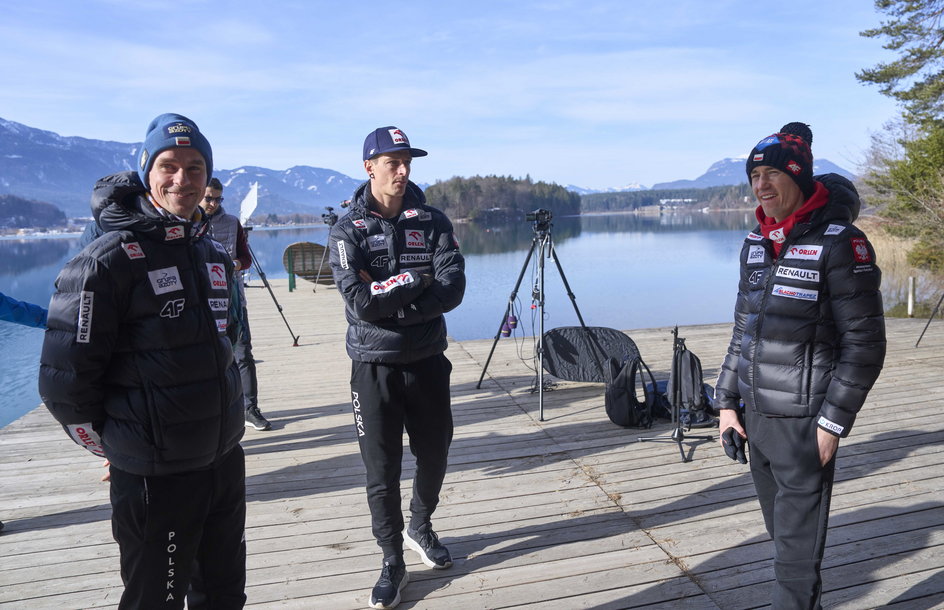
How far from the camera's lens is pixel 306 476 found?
389cm

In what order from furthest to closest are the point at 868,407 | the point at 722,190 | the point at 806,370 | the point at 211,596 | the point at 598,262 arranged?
the point at 722,190
the point at 598,262
the point at 868,407
the point at 806,370
the point at 211,596

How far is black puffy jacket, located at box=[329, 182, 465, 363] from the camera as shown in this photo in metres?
2.57

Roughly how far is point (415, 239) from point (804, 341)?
5.18 ft

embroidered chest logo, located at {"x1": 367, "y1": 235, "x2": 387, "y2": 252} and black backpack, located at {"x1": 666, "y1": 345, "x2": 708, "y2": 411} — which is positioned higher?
embroidered chest logo, located at {"x1": 367, "y1": 235, "x2": 387, "y2": 252}

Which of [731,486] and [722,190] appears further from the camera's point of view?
[722,190]

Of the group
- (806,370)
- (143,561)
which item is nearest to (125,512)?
(143,561)

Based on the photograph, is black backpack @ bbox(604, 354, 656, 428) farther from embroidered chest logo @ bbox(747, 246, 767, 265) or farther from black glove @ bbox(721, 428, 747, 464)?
embroidered chest logo @ bbox(747, 246, 767, 265)

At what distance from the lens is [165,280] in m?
1.66

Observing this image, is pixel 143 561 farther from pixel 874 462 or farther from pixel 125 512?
pixel 874 462

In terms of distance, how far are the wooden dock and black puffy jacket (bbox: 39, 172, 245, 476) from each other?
4.01 ft

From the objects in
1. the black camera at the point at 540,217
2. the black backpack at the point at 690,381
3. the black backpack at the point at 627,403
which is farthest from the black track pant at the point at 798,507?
the black camera at the point at 540,217

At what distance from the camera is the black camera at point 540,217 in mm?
5004

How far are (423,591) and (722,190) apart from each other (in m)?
97.9

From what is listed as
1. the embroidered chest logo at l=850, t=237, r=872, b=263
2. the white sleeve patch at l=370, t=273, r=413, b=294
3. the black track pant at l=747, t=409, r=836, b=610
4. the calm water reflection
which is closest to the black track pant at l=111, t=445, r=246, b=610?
the white sleeve patch at l=370, t=273, r=413, b=294
